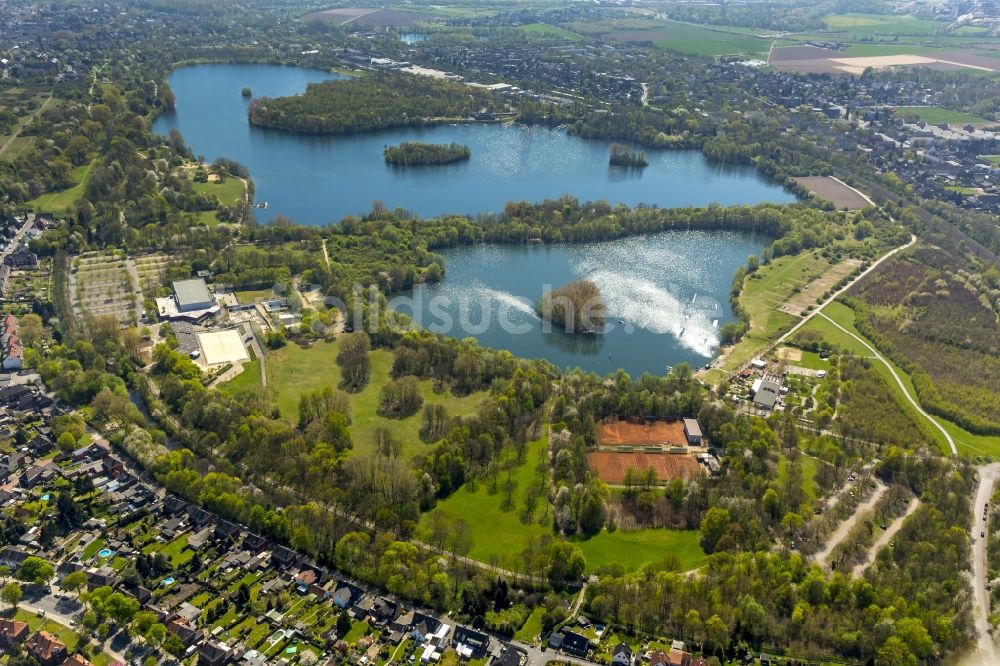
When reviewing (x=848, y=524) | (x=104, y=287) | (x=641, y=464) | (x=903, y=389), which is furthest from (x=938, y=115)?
(x=104, y=287)

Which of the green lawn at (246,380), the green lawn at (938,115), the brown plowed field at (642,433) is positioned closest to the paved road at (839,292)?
the brown plowed field at (642,433)

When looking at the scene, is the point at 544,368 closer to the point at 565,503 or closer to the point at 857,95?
the point at 565,503

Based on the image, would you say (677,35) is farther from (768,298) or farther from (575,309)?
(575,309)

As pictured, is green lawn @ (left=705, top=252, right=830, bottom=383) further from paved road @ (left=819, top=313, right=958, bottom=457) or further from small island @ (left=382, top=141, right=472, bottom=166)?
small island @ (left=382, top=141, right=472, bottom=166)

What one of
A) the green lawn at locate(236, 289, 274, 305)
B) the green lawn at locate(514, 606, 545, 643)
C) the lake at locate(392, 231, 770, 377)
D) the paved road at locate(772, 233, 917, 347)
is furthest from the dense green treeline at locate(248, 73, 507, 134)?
the green lawn at locate(514, 606, 545, 643)

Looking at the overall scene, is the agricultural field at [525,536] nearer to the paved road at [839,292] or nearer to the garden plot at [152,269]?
the paved road at [839,292]

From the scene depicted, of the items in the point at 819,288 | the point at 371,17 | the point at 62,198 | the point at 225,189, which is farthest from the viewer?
the point at 371,17
